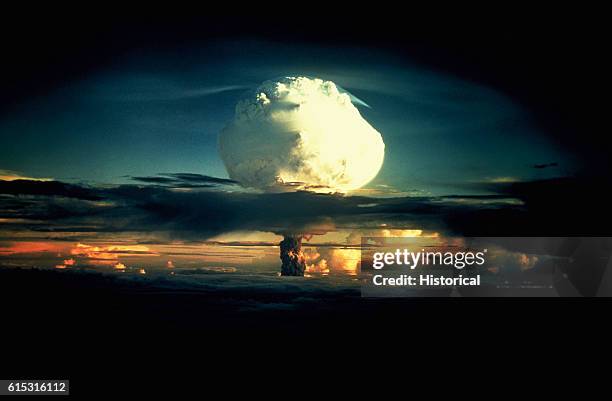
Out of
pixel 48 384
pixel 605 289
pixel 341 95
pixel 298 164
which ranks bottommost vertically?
pixel 48 384

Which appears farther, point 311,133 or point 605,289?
point 311,133

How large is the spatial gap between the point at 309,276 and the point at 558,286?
19.3ft

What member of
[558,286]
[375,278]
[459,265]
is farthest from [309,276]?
[558,286]

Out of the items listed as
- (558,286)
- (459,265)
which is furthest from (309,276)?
(558,286)

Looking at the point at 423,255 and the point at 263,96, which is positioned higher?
the point at 263,96

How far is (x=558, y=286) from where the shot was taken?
54.7 ft

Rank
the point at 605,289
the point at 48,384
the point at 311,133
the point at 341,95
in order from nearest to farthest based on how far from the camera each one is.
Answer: the point at 48,384 → the point at 605,289 → the point at 341,95 → the point at 311,133

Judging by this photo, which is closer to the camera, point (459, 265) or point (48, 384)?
point (48, 384)

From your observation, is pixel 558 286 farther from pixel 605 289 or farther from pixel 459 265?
pixel 459 265

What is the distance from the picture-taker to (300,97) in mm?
18625

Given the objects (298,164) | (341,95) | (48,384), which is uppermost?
(341,95)

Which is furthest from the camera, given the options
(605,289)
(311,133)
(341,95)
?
(311,133)

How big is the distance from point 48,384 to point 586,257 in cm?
1188

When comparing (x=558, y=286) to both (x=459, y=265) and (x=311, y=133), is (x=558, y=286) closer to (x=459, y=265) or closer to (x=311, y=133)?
(x=459, y=265)
